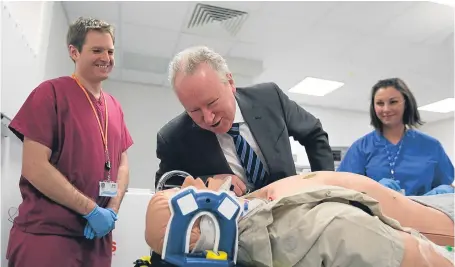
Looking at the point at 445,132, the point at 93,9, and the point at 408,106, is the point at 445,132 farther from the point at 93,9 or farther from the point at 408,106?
the point at 93,9

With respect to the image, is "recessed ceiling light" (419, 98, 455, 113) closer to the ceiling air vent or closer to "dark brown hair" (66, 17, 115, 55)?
the ceiling air vent

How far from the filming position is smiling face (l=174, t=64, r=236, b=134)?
42.8 inches

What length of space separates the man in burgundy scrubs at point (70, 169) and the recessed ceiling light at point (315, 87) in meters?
4.21

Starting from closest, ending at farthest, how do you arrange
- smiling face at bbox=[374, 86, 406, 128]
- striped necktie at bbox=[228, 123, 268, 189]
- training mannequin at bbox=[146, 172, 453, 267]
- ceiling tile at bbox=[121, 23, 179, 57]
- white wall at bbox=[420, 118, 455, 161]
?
1. training mannequin at bbox=[146, 172, 453, 267]
2. striped necktie at bbox=[228, 123, 268, 189]
3. smiling face at bbox=[374, 86, 406, 128]
4. ceiling tile at bbox=[121, 23, 179, 57]
5. white wall at bbox=[420, 118, 455, 161]

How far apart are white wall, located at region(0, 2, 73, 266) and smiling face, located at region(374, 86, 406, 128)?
70.5 inches

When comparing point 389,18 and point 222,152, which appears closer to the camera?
point 222,152

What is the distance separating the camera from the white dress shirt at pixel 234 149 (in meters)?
1.27

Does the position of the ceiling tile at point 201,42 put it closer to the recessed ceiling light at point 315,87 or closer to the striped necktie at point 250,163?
the recessed ceiling light at point 315,87

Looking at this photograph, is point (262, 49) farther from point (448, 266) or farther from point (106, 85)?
point (448, 266)

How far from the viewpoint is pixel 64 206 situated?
1.39 m

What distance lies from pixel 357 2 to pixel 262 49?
1310 millimetres

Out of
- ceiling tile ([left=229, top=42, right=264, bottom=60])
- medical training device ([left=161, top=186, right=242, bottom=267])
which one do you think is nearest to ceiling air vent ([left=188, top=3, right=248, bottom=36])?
ceiling tile ([left=229, top=42, right=264, bottom=60])

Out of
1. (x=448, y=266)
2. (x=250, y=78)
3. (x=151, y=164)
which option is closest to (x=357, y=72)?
(x=250, y=78)

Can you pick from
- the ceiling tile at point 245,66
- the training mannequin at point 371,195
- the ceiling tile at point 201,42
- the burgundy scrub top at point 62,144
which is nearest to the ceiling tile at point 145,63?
the ceiling tile at point 201,42
